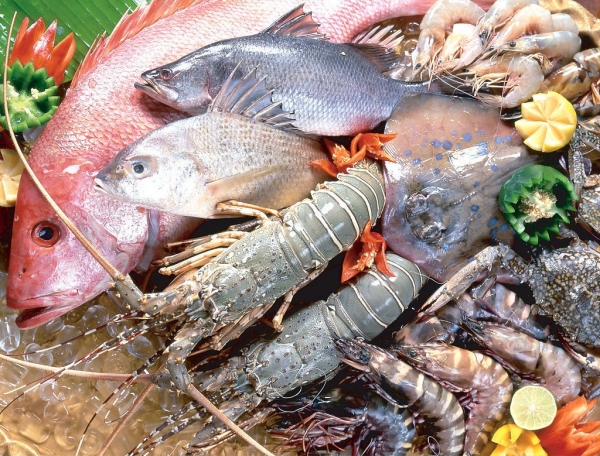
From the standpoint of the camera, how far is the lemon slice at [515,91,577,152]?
Answer: 6.85 ft

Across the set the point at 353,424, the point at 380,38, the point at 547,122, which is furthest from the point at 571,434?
the point at 380,38

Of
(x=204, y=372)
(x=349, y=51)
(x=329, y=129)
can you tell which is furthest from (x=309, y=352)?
(x=349, y=51)

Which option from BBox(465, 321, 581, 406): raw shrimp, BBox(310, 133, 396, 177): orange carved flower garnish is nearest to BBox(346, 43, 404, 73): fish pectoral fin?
BBox(310, 133, 396, 177): orange carved flower garnish

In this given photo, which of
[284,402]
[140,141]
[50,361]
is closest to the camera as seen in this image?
[140,141]

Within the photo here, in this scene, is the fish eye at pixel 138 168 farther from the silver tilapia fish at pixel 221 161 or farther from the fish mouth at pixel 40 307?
the fish mouth at pixel 40 307

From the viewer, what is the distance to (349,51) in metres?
2.22

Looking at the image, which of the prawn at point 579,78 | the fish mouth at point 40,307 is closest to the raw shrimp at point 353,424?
the fish mouth at point 40,307

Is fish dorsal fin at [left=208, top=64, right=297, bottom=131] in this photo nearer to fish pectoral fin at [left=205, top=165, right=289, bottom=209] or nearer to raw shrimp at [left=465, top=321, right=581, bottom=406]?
fish pectoral fin at [left=205, top=165, right=289, bottom=209]

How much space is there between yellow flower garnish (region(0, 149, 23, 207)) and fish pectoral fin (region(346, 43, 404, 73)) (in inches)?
54.8

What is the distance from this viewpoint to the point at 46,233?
1874 millimetres

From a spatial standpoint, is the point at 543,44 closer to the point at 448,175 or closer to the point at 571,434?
the point at 448,175

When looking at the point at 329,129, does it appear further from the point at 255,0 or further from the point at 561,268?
the point at 561,268

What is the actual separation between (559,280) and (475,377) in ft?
1.65

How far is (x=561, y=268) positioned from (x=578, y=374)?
0.46 metres
